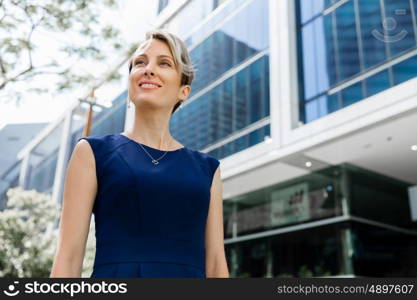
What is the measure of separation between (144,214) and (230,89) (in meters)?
15.7

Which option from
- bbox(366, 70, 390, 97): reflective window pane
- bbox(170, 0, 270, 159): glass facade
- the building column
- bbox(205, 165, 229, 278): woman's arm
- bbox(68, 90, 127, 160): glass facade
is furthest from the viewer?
the building column

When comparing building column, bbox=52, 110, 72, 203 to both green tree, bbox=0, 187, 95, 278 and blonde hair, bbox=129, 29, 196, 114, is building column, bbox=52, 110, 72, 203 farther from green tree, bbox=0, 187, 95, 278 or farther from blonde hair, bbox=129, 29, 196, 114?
blonde hair, bbox=129, 29, 196, 114

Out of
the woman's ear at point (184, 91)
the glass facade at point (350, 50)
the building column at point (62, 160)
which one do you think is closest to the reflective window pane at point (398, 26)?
the glass facade at point (350, 50)

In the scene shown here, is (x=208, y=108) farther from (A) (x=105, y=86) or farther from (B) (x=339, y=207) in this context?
(A) (x=105, y=86)

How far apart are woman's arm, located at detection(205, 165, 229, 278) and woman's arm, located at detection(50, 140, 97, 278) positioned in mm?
370

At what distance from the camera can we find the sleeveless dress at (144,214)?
1172mm

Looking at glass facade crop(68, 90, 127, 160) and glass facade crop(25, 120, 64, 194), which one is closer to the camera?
glass facade crop(68, 90, 127, 160)

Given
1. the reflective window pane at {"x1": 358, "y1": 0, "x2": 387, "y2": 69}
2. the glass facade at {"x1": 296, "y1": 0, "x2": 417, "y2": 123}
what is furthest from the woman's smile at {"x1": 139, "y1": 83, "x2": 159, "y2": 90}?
the reflective window pane at {"x1": 358, "y1": 0, "x2": 387, "y2": 69}

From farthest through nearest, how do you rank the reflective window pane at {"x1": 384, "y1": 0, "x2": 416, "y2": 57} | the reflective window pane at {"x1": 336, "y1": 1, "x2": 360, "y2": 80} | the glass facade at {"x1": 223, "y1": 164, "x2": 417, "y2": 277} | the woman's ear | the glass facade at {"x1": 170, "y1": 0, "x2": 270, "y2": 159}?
the glass facade at {"x1": 170, "y1": 0, "x2": 270, "y2": 159} < the glass facade at {"x1": 223, "y1": 164, "x2": 417, "y2": 277} < the reflective window pane at {"x1": 336, "y1": 1, "x2": 360, "y2": 80} < the reflective window pane at {"x1": 384, "y1": 0, "x2": 416, "y2": 57} < the woman's ear

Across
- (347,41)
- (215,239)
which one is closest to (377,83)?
(347,41)

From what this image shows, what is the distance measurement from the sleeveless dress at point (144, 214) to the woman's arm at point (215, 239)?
83 mm

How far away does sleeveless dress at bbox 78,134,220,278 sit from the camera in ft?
3.84

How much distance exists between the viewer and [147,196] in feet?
4.07

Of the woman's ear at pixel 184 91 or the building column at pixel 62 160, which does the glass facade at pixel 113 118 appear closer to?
the building column at pixel 62 160
